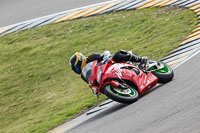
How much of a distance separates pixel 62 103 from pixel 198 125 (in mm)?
7166

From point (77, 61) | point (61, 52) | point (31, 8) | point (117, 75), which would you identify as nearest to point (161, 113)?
point (117, 75)

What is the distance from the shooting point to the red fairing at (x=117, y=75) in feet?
32.0

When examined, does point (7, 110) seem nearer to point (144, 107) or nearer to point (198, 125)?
point (144, 107)

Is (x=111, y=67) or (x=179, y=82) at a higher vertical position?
(x=111, y=67)

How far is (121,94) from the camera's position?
942cm

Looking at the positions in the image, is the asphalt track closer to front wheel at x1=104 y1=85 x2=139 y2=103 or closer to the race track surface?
the race track surface

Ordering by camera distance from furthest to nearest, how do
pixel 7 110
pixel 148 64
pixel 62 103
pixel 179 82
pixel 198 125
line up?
pixel 7 110 → pixel 62 103 → pixel 148 64 → pixel 179 82 → pixel 198 125

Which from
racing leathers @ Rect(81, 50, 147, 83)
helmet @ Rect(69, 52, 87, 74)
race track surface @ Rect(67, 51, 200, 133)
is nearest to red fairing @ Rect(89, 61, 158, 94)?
racing leathers @ Rect(81, 50, 147, 83)

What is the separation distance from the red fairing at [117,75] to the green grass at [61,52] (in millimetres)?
1868

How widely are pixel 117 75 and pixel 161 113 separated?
2122 mm

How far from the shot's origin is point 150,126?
24.2 ft

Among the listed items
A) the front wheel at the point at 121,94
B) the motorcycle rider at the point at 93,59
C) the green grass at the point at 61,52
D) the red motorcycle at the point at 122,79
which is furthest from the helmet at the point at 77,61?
the green grass at the point at 61,52

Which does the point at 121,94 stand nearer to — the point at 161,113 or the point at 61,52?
the point at 161,113

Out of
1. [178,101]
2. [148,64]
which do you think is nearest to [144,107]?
[178,101]
